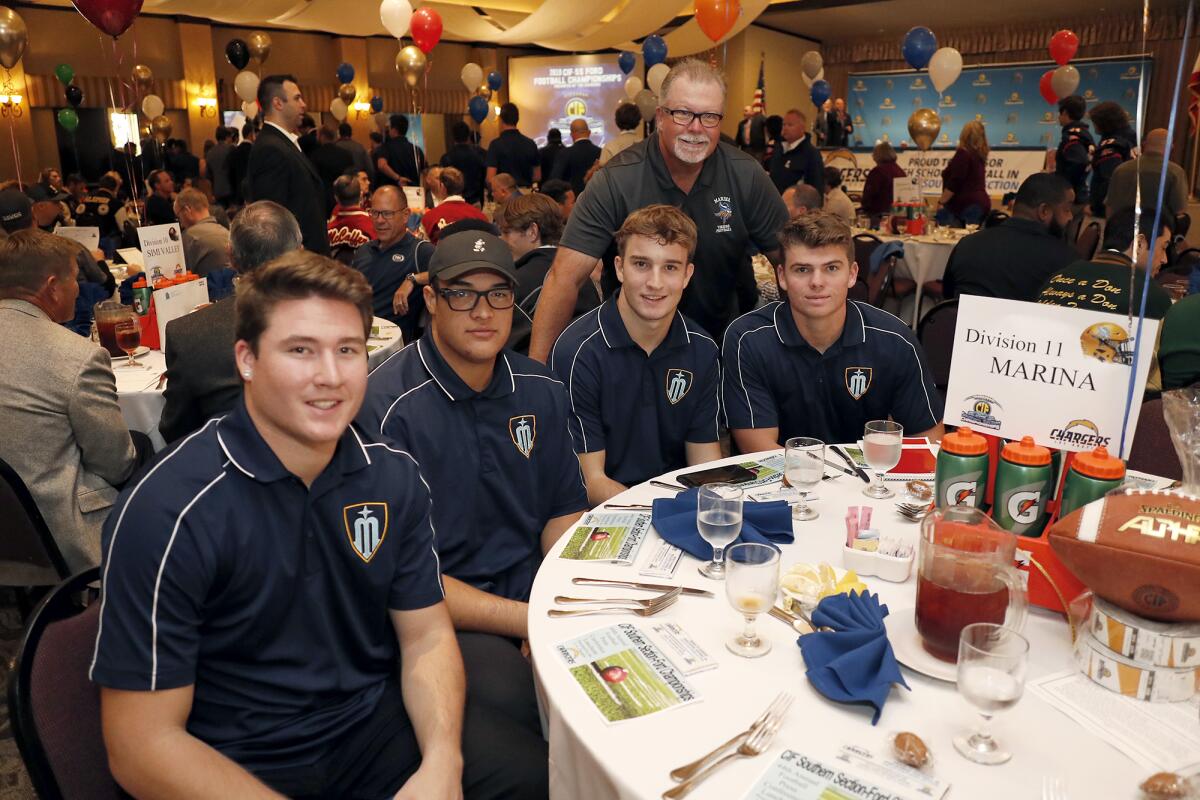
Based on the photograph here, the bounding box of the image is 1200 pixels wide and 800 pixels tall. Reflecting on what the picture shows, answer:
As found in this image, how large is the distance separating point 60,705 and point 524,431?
1.12 metres

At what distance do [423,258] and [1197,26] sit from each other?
11627 mm

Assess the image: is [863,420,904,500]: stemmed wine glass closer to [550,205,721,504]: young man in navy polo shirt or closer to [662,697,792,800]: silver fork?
[550,205,721,504]: young man in navy polo shirt

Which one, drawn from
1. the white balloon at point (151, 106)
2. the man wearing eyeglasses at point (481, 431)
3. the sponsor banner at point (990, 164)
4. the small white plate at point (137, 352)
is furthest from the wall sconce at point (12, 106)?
the man wearing eyeglasses at point (481, 431)

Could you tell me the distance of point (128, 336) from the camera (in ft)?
11.1

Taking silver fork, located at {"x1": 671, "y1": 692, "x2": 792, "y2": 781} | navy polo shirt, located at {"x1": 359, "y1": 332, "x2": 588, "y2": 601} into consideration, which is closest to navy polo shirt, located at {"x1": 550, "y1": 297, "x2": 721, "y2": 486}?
navy polo shirt, located at {"x1": 359, "y1": 332, "x2": 588, "y2": 601}

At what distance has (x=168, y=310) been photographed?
11.1 feet

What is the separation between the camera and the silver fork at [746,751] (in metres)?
1.10

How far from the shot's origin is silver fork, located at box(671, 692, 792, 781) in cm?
113

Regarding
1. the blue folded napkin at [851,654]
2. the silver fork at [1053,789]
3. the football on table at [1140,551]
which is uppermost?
the football on table at [1140,551]

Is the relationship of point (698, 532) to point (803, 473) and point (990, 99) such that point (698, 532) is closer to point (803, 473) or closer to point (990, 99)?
point (803, 473)

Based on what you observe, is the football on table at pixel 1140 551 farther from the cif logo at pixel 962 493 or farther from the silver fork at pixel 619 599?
the silver fork at pixel 619 599

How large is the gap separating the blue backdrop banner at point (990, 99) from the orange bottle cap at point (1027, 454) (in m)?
12.5

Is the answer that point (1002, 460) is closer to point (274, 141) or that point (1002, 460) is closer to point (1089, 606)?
point (1089, 606)

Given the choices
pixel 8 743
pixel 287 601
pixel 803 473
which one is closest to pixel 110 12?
pixel 8 743
